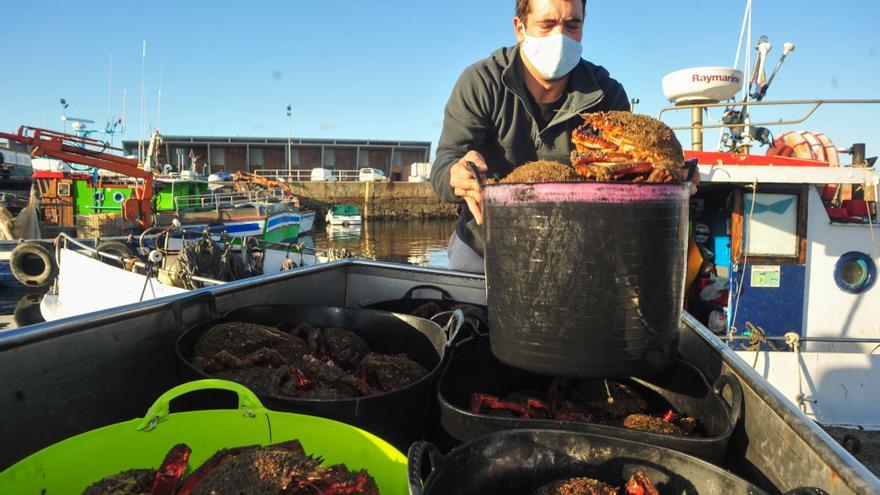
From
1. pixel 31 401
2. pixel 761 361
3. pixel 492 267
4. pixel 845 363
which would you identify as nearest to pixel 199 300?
pixel 31 401

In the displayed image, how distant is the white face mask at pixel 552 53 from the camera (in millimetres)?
2459

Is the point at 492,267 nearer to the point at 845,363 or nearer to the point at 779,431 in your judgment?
the point at 779,431

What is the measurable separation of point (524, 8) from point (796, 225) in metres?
5.90

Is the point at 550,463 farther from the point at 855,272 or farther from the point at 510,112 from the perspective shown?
the point at 855,272

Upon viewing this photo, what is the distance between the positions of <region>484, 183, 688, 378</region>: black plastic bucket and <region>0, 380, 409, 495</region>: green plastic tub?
1.91 ft

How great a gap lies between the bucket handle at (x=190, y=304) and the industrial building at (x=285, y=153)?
55.9m

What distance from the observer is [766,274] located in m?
6.67

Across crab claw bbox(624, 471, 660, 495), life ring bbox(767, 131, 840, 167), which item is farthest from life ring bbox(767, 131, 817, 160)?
crab claw bbox(624, 471, 660, 495)

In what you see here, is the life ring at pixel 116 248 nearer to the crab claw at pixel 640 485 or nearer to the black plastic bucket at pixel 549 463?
the black plastic bucket at pixel 549 463

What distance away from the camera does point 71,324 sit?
175 cm

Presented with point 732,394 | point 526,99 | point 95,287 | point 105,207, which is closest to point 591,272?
point 732,394

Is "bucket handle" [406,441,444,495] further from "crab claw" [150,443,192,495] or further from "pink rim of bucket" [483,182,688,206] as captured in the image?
"pink rim of bucket" [483,182,688,206]

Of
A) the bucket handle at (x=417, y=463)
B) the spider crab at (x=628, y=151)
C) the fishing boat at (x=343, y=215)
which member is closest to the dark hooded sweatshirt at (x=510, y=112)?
the spider crab at (x=628, y=151)

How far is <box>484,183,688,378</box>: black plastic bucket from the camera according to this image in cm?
153
